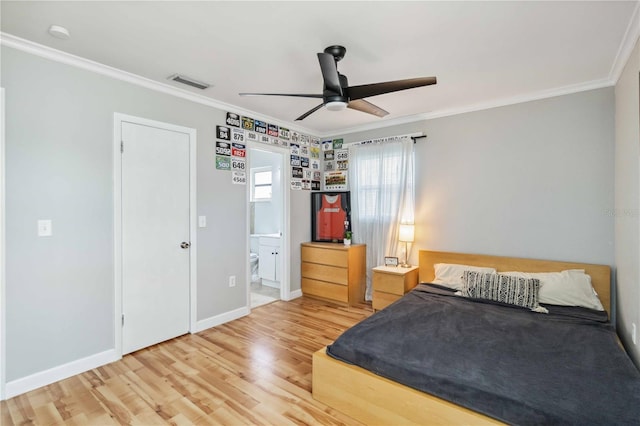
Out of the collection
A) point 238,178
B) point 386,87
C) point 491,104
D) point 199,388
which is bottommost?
point 199,388

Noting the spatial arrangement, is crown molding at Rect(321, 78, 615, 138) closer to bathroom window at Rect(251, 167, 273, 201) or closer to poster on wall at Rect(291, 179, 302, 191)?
poster on wall at Rect(291, 179, 302, 191)

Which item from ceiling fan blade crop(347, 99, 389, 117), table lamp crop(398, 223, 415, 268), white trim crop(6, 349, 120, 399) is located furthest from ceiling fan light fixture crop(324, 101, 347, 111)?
white trim crop(6, 349, 120, 399)

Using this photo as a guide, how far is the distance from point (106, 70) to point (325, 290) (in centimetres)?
338

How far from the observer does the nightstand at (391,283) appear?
3654 mm

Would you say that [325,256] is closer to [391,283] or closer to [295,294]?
[295,294]

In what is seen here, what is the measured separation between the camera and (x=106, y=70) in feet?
8.64

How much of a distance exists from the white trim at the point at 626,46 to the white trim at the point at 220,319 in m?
4.13

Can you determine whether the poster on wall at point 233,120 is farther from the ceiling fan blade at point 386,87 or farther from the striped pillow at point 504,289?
the striped pillow at point 504,289

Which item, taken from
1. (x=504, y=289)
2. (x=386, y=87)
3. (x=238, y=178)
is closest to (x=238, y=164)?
(x=238, y=178)

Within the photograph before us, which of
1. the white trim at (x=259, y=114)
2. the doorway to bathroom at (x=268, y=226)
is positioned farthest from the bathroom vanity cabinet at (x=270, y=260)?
the white trim at (x=259, y=114)

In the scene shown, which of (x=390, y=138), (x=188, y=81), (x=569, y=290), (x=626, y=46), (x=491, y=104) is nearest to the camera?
(x=626, y=46)

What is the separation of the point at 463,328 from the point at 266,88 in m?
2.68

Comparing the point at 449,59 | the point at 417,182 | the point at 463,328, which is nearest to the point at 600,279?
the point at 463,328

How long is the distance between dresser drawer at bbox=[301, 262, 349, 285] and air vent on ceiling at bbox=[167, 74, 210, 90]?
8.64 feet
